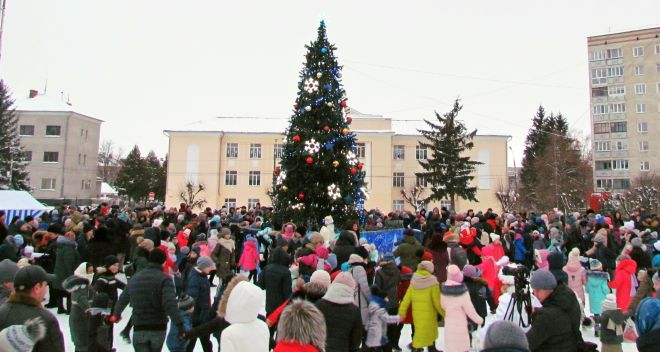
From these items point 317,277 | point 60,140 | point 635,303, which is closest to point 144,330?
point 317,277

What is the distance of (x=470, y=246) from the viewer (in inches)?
464

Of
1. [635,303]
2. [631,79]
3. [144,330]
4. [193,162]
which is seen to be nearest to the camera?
[144,330]

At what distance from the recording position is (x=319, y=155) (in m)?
17.1

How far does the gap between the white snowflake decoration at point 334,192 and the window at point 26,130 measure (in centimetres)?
5098

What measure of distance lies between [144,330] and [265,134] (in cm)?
4785

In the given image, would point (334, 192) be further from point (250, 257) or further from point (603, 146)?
point (603, 146)

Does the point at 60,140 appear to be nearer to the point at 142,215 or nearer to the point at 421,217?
the point at 142,215

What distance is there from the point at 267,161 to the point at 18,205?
33971 millimetres

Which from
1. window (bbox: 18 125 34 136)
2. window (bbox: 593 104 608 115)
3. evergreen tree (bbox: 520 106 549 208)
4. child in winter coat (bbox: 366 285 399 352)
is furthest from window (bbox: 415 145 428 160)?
child in winter coat (bbox: 366 285 399 352)

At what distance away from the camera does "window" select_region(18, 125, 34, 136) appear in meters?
55.2

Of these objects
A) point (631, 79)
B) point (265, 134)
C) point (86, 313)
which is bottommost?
point (86, 313)

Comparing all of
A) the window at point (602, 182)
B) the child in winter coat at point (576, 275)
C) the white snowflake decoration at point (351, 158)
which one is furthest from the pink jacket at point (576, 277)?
the window at point (602, 182)

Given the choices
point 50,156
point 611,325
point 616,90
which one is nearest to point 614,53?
point 616,90

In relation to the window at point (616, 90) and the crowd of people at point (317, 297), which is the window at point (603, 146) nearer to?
the window at point (616, 90)
